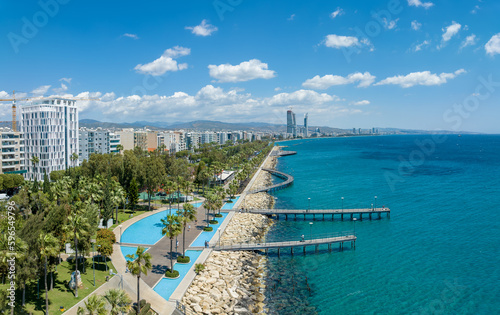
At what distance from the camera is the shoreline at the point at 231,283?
35.8m

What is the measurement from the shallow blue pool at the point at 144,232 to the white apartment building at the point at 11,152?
204 ft

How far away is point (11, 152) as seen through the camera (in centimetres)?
9812

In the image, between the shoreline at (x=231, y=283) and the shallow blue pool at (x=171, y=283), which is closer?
the shoreline at (x=231, y=283)

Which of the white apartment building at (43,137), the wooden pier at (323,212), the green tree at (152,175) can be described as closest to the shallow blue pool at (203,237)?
the wooden pier at (323,212)

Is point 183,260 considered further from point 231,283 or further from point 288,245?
point 288,245

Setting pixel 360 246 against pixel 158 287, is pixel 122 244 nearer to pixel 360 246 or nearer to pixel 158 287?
pixel 158 287

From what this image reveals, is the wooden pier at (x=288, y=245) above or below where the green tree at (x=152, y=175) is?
below

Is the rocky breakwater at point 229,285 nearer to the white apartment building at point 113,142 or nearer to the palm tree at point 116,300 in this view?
the palm tree at point 116,300

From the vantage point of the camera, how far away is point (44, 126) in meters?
102

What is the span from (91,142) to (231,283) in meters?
123

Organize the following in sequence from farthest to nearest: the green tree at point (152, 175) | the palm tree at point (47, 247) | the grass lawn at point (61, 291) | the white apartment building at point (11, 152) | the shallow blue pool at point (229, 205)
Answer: the white apartment building at point (11, 152), the shallow blue pool at point (229, 205), the green tree at point (152, 175), the grass lawn at point (61, 291), the palm tree at point (47, 247)

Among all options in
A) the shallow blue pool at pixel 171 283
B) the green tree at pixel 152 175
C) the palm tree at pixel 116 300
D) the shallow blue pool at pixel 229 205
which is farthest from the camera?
the shallow blue pool at pixel 229 205

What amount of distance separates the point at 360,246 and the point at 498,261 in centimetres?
2070

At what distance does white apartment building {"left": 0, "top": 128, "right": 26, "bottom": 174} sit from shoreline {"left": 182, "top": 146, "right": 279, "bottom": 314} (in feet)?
261
